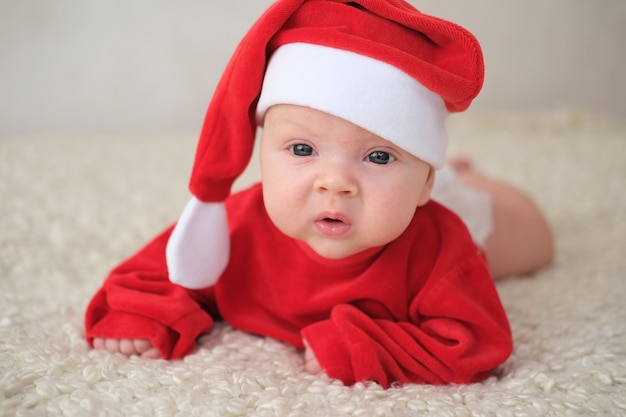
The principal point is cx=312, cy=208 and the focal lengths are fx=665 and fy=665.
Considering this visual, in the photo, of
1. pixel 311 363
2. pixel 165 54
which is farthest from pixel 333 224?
pixel 165 54

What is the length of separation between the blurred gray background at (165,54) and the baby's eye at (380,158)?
6.01ft

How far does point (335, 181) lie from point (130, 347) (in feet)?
1.34

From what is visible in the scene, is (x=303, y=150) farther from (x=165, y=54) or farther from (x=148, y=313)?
(x=165, y=54)

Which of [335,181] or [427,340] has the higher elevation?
[335,181]

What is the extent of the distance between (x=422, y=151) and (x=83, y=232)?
0.88m

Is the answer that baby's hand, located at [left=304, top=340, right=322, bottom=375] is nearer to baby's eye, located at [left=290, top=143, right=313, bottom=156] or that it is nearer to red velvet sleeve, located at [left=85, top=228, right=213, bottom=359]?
red velvet sleeve, located at [left=85, top=228, right=213, bottom=359]

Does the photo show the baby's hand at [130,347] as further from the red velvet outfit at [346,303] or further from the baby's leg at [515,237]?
the baby's leg at [515,237]

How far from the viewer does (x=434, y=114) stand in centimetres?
91

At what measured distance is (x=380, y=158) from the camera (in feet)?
2.91

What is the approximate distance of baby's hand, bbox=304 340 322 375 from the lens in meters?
0.95

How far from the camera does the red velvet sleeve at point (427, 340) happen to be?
92cm

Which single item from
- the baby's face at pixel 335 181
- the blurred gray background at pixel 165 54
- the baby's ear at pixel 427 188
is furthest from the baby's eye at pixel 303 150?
the blurred gray background at pixel 165 54

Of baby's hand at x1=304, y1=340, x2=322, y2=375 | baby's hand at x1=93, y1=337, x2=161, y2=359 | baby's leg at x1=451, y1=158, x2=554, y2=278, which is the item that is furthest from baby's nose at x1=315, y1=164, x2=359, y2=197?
baby's leg at x1=451, y1=158, x2=554, y2=278

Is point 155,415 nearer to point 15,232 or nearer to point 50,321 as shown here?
point 50,321
